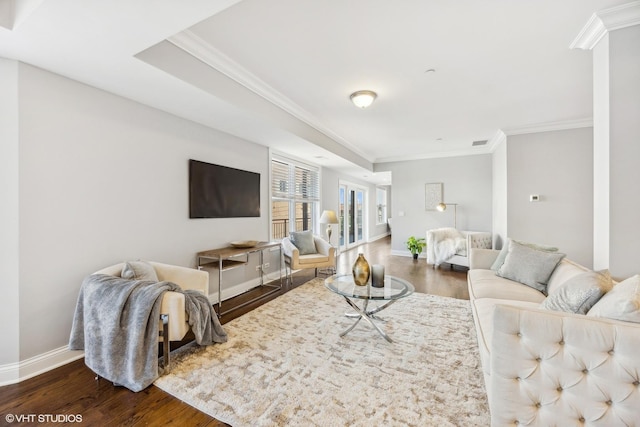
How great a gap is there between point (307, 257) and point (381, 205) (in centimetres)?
780

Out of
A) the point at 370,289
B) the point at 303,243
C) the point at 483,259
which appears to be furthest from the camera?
the point at 303,243

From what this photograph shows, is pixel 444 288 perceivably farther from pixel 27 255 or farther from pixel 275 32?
pixel 27 255

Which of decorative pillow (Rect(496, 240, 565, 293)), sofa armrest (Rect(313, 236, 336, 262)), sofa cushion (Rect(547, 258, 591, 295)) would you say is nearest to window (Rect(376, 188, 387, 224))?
sofa armrest (Rect(313, 236, 336, 262))

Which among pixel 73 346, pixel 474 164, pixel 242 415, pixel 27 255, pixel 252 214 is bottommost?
pixel 242 415

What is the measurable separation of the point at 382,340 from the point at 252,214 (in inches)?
105

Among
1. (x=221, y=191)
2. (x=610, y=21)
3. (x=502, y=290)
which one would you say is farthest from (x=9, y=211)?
(x=610, y=21)

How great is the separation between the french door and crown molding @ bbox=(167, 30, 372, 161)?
4.21 meters

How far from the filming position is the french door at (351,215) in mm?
7977

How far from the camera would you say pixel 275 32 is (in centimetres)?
212

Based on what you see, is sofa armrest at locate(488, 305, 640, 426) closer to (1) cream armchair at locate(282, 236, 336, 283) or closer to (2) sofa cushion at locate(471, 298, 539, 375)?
(2) sofa cushion at locate(471, 298, 539, 375)

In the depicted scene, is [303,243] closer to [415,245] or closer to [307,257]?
[307,257]

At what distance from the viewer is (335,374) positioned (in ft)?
6.58

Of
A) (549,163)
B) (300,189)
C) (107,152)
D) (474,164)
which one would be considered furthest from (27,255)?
(474,164)

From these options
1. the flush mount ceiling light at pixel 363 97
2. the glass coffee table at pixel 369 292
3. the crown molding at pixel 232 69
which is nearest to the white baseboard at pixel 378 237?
the crown molding at pixel 232 69
